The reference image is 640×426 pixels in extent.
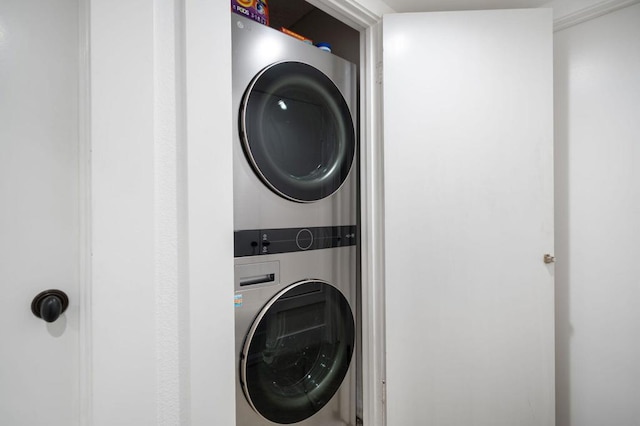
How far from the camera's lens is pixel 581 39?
1.20m

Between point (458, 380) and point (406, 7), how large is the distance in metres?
1.51

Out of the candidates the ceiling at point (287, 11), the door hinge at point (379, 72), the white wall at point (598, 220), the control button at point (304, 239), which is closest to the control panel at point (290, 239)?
the control button at point (304, 239)

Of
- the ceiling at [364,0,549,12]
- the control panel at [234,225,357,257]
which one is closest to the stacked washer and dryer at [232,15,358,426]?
the control panel at [234,225,357,257]

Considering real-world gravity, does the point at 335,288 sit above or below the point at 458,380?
above

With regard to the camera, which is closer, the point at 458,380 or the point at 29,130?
the point at 29,130

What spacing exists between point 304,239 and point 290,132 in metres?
0.39

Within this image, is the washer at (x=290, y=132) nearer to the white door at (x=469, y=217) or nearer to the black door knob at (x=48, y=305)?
the white door at (x=469, y=217)

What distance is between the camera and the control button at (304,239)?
108 centimetres

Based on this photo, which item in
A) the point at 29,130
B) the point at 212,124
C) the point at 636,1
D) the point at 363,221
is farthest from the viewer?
the point at 363,221

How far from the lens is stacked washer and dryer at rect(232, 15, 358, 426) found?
3.09 feet

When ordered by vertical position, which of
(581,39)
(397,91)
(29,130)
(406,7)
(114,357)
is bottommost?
(114,357)

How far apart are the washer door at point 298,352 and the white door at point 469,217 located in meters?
0.21

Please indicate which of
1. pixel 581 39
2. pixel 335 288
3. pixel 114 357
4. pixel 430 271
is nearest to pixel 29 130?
pixel 114 357

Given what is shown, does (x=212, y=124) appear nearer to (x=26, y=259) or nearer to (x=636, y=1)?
(x=26, y=259)
